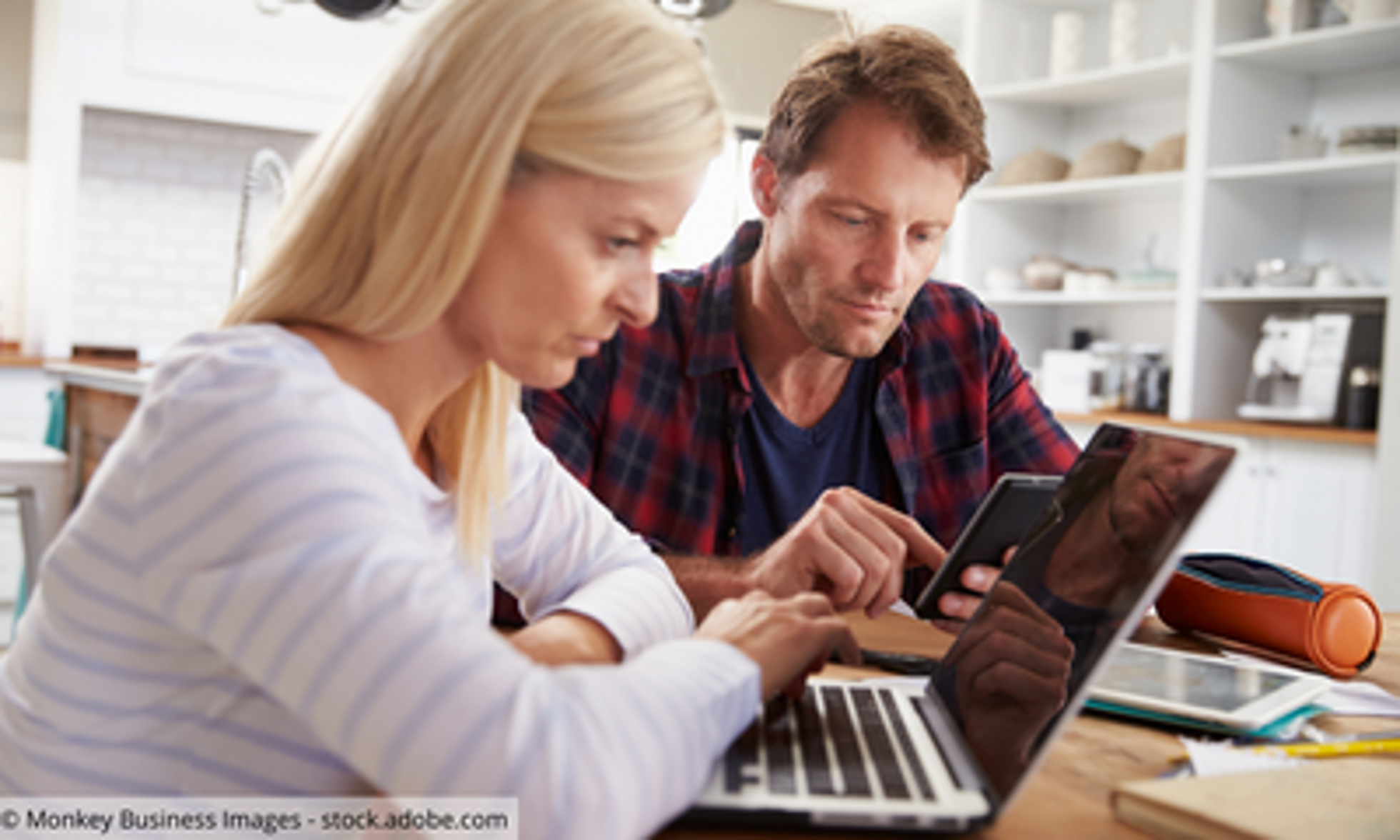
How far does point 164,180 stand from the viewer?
5.36m

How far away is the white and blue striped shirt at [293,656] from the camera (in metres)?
0.61

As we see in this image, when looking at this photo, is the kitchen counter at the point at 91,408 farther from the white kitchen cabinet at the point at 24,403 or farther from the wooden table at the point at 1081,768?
the wooden table at the point at 1081,768

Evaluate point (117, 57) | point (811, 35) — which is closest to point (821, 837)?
point (117, 57)

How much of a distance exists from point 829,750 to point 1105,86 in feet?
13.9

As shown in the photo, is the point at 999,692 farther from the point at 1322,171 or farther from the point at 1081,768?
the point at 1322,171

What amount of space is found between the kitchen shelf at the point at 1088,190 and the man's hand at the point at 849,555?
326 centimetres

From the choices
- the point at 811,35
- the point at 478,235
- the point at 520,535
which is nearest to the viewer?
the point at 478,235

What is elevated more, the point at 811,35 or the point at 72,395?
the point at 811,35

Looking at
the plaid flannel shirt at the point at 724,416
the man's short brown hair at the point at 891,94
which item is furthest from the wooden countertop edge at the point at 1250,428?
the man's short brown hair at the point at 891,94

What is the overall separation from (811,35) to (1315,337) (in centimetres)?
329

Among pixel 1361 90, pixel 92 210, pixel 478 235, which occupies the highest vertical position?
pixel 1361 90

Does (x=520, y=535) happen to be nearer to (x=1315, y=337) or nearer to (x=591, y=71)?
(x=591, y=71)

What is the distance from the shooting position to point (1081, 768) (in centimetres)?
85

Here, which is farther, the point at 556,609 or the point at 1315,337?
the point at 1315,337
